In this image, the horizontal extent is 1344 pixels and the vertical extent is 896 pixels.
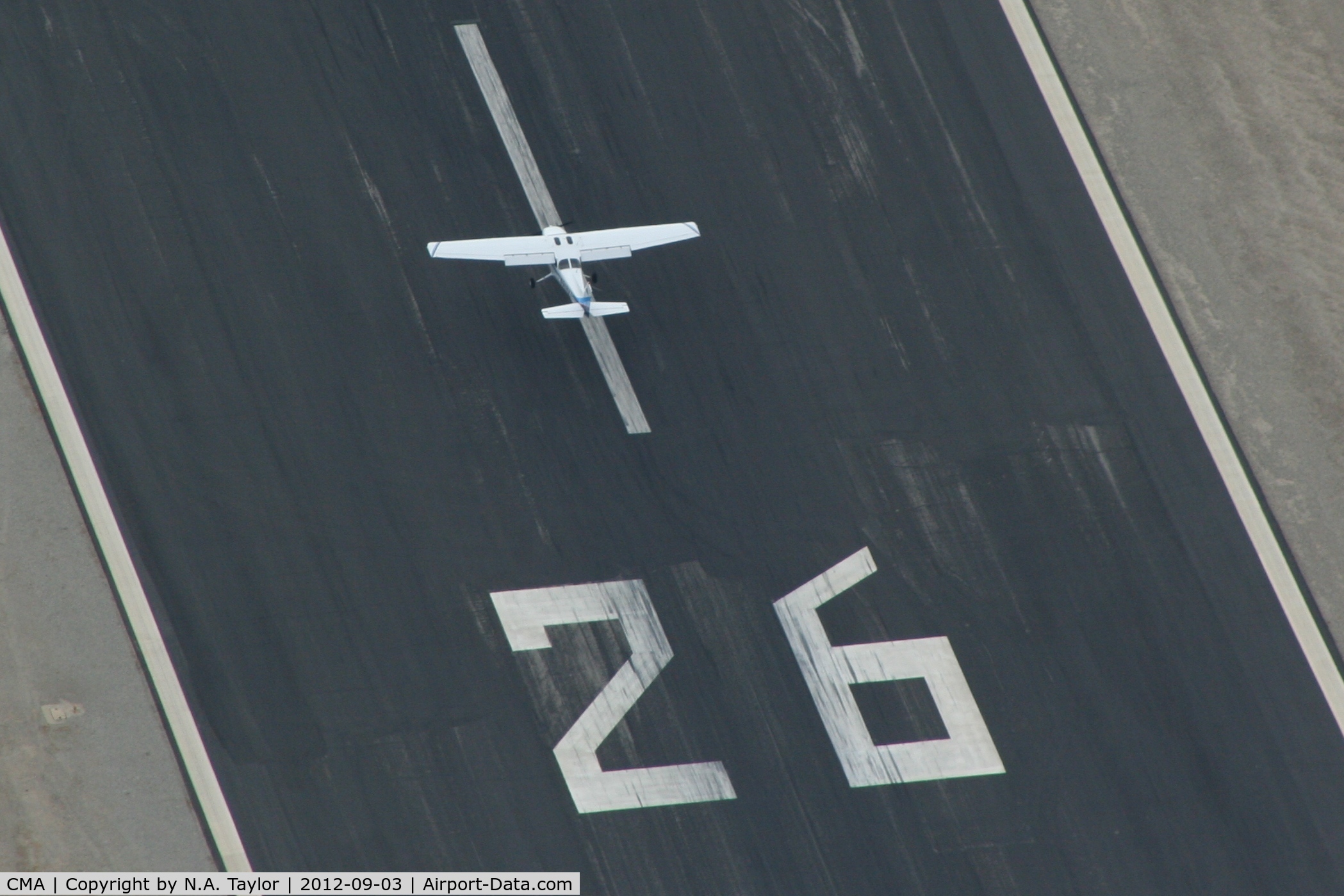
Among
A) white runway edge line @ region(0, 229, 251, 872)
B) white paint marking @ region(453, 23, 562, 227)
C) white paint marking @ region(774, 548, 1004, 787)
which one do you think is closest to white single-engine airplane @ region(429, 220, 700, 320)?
white paint marking @ region(453, 23, 562, 227)

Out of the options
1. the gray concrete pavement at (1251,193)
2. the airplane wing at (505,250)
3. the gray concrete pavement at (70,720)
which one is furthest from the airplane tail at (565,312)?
the gray concrete pavement at (1251,193)

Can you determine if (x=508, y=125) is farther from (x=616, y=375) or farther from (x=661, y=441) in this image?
(x=661, y=441)

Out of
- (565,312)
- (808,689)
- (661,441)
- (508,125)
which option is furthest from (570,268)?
(808,689)

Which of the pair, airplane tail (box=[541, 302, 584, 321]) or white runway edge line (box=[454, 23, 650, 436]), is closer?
airplane tail (box=[541, 302, 584, 321])

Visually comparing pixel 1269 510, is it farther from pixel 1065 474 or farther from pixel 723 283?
pixel 723 283

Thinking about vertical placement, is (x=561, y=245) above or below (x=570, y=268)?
above

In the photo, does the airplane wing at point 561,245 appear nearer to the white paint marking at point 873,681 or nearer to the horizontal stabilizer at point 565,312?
the horizontal stabilizer at point 565,312

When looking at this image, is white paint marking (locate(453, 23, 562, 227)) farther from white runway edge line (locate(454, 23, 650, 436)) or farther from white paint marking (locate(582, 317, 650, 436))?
white paint marking (locate(582, 317, 650, 436))
